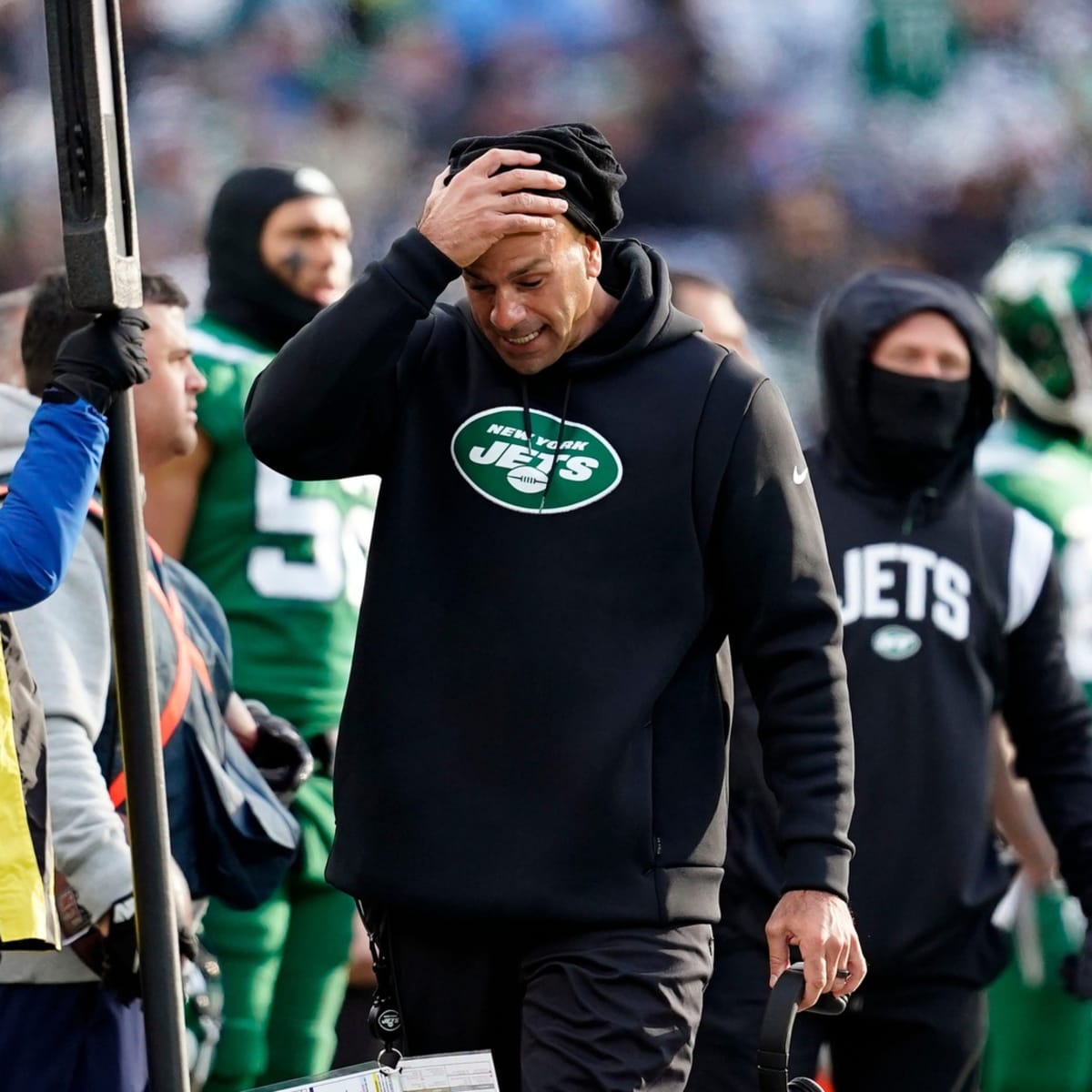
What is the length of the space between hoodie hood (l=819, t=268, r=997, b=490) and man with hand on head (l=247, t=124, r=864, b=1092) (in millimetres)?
1581

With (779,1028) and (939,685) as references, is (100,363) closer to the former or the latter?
(779,1028)

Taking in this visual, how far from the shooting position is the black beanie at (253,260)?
624 centimetres

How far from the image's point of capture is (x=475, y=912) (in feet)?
11.4

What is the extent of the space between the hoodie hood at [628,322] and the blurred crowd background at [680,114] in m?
7.21

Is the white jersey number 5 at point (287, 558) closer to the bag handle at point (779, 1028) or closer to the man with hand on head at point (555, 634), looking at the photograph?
the man with hand on head at point (555, 634)

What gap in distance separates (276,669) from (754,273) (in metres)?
6.71

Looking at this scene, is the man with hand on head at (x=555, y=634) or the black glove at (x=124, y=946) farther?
the black glove at (x=124, y=946)

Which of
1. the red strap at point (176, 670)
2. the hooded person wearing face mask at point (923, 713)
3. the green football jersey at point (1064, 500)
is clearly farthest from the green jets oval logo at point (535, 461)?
the green football jersey at point (1064, 500)

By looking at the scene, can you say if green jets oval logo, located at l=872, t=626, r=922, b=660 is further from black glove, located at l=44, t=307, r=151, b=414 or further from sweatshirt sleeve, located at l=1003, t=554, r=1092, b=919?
black glove, located at l=44, t=307, r=151, b=414

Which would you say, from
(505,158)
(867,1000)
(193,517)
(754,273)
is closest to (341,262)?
(193,517)

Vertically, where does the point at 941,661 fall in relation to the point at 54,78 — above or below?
below

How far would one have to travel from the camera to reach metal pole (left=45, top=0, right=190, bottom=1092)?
3453 millimetres

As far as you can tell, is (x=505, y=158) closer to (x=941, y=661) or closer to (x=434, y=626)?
(x=434, y=626)

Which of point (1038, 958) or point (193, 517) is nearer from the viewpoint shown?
point (193, 517)
